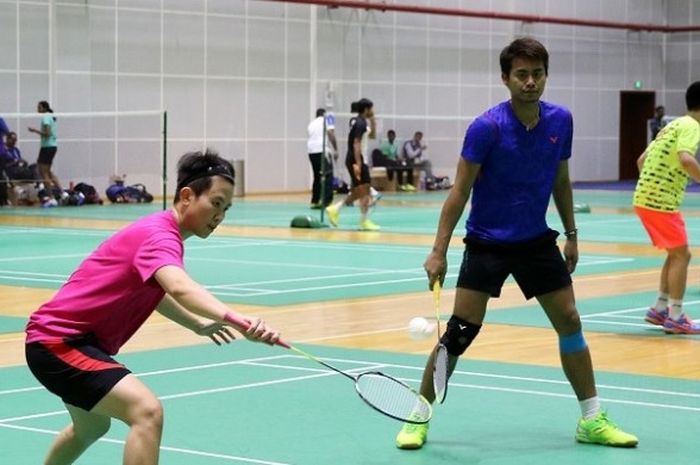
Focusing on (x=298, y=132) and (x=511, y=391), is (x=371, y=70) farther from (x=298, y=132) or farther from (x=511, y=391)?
(x=511, y=391)

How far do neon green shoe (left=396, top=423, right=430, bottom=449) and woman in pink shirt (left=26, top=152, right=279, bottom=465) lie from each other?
2.24 meters

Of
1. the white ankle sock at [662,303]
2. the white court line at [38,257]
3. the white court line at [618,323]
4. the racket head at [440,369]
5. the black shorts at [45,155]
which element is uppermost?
the black shorts at [45,155]

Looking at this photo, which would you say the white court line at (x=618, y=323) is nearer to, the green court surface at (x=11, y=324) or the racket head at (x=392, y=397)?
the green court surface at (x=11, y=324)

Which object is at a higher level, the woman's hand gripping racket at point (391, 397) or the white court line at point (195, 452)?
the woman's hand gripping racket at point (391, 397)

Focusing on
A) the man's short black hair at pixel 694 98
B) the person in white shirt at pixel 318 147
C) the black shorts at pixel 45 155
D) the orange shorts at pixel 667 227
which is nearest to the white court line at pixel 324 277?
the orange shorts at pixel 667 227

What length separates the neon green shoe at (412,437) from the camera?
323 inches

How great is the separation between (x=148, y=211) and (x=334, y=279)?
13.7 metres

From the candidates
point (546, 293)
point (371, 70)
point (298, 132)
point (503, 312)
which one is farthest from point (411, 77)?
point (546, 293)

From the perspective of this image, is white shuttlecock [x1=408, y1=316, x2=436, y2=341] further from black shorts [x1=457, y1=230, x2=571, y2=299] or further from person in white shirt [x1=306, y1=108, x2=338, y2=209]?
person in white shirt [x1=306, y1=108, x2=338, y2=209]

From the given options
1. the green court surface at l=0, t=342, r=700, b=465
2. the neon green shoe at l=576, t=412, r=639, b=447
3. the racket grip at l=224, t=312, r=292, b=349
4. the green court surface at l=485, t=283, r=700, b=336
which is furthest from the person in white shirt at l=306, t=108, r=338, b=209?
the racket grip at l=224, t=312, r=292, b=349

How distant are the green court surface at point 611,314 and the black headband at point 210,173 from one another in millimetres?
7319

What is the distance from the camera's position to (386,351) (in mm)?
11922

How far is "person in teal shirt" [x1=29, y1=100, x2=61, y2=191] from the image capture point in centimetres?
3100

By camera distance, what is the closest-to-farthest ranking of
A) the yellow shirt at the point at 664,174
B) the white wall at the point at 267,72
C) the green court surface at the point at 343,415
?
the green court surface at the point at 343,415, the yellow shirt at the point at 664,174, the white wall at the point at 267,72
